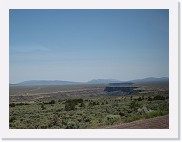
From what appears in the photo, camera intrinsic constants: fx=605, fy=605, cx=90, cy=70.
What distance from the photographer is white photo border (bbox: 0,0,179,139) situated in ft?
39.8

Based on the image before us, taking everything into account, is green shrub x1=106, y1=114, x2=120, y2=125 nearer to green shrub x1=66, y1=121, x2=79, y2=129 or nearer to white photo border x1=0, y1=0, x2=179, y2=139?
white photo border x1=0, y1=0, x2=179, y2=139

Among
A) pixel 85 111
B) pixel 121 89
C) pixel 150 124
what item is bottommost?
pixel 150 124

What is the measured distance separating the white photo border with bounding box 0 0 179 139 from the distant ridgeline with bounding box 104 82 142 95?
995 mm

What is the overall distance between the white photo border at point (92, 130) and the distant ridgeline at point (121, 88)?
3.26 feet

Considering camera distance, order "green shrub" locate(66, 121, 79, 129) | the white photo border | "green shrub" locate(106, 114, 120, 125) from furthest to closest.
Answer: "green shrub" locate(106, 114, 120, 125) → "green shrub" locate(66, 121, 79, 129) → the white photo border

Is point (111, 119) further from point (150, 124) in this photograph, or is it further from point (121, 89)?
point (150, 124)

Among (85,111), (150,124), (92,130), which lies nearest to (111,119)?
(85,111)

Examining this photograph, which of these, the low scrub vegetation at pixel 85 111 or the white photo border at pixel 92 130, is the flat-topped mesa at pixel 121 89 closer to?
the low scrub vegetation at pixel 85 111

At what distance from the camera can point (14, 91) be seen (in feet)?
40.9

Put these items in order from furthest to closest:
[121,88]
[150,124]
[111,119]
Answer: [121,88] → [111,119] → [150,124]

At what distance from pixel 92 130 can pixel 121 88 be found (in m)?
1.24

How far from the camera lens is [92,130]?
12227 millimetres

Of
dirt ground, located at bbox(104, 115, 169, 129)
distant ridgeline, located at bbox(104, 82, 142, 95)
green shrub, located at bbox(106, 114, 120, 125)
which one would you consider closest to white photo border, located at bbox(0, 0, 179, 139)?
dirt ground, located at bbox(104, 115, 169, 129)
